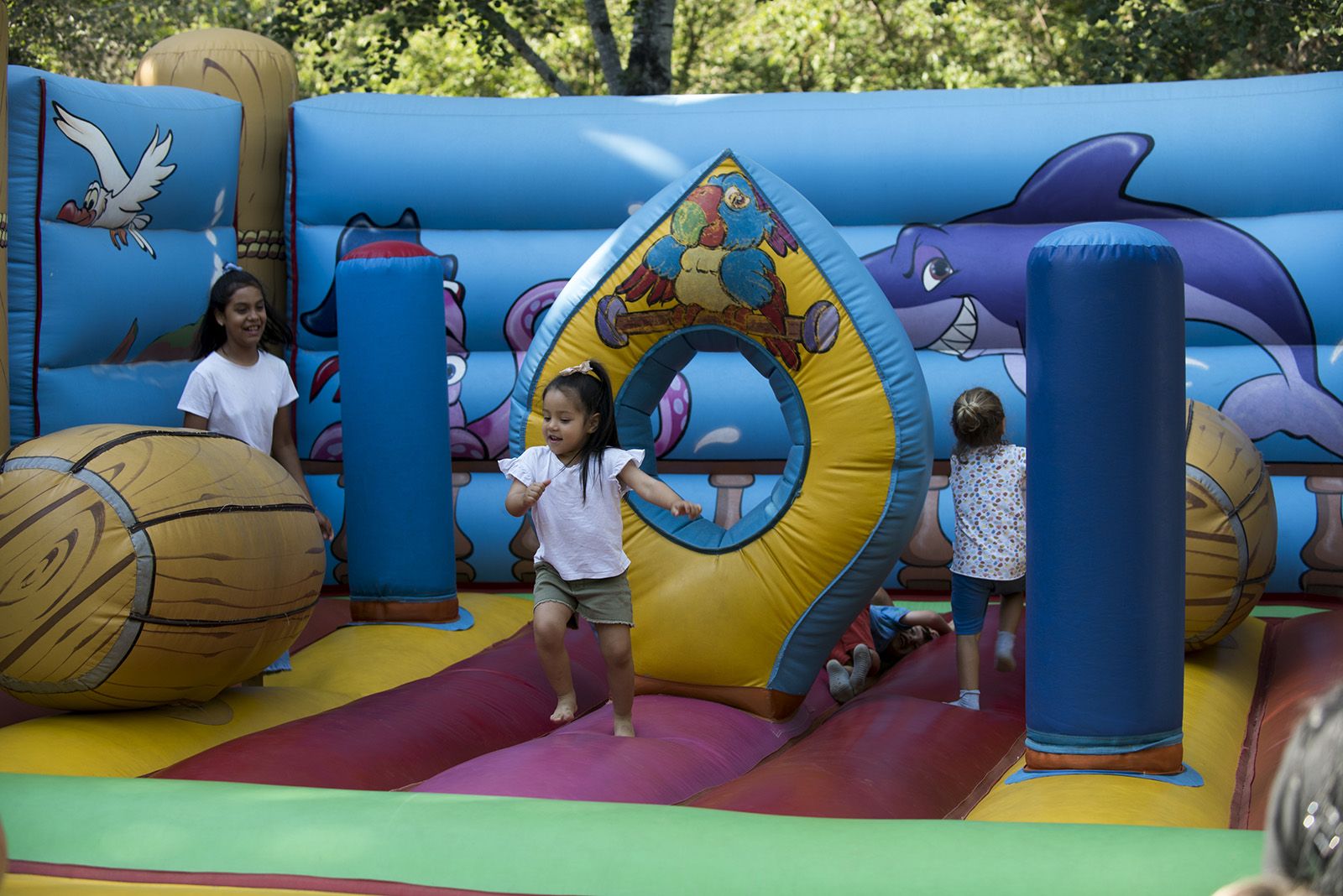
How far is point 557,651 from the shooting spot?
3.09 meters

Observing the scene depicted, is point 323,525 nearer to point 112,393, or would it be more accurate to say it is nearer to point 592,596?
point 592,596

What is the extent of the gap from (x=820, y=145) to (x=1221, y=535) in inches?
75.6

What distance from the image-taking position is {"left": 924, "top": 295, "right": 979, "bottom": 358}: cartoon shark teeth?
4.61 metres

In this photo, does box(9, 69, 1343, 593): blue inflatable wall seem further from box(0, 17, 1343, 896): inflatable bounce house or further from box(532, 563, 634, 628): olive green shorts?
box(532, 563, 634, 628): olive green shorts

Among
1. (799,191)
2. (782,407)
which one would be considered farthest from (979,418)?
(799,191)

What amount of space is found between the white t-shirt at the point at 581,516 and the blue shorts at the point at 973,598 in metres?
0.96

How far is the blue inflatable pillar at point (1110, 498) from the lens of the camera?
96.5 inches

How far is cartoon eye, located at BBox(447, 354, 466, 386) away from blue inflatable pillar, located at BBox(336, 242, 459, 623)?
0.67m

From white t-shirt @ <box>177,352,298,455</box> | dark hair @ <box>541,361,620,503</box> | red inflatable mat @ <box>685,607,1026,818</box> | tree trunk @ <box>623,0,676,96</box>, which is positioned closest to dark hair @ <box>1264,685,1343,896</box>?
red inflatable mat @ <box>685,607,1026,818</box>

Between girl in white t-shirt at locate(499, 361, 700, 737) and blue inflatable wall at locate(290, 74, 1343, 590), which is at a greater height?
blue inflatable wall at locate(290, 74, 1343, 590)

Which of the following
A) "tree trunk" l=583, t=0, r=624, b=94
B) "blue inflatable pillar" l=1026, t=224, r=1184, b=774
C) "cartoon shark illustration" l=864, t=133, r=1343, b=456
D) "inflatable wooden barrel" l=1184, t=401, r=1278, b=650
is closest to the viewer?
"blue inflatable pillar" l=1026, t=224, r=1184, b=774

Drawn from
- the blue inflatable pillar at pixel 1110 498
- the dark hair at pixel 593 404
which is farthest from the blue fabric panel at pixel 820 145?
the blue inflatable pillar at pixel 1110 498

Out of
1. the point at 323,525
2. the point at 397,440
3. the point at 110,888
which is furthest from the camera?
the point at 397,440

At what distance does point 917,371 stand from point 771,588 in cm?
58
